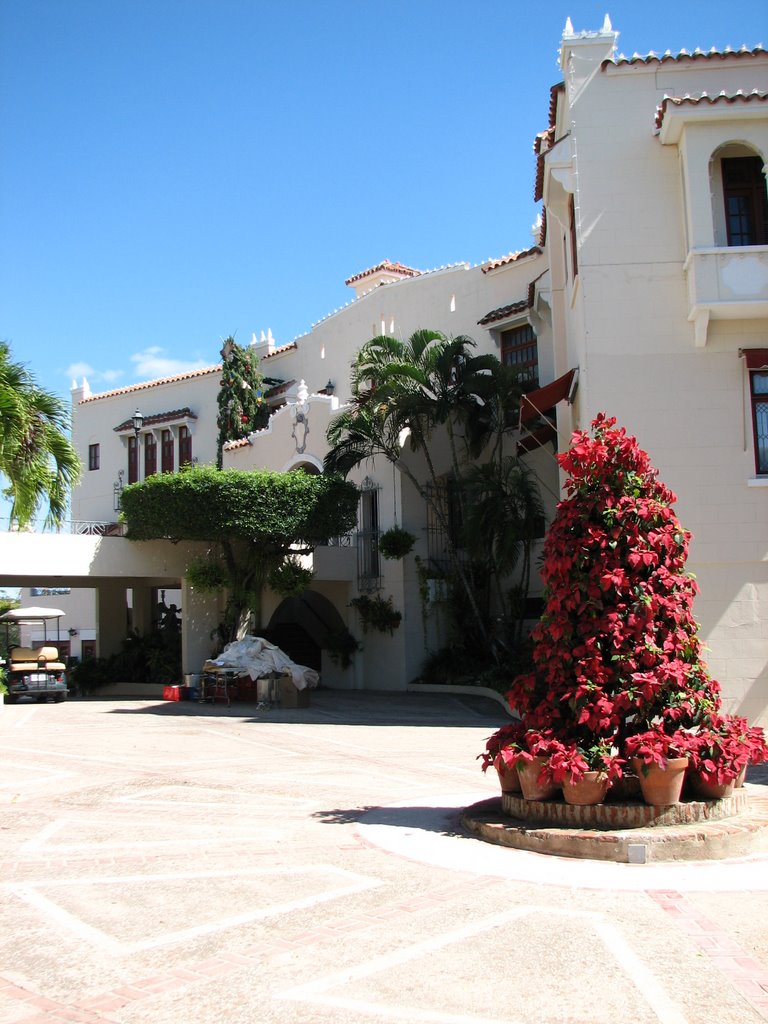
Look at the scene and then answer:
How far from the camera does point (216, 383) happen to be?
36.6 meters

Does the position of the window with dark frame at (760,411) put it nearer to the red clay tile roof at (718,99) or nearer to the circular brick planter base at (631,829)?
the red clay tile roof at (718,99)

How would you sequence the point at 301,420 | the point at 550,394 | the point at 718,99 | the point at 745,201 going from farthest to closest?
the point at 301,420, the point at 550,394, the point at 745,201, the point at 718,99

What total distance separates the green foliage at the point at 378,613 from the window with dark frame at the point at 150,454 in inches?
627

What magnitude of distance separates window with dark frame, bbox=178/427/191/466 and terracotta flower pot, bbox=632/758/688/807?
31.4m

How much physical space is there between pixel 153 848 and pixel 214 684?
49.2ft

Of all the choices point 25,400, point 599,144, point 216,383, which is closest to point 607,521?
point 599,144

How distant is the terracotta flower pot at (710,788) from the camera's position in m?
7.61

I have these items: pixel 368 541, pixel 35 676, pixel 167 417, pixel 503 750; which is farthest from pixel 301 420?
pixel 503 750

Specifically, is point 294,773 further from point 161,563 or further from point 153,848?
point 161,563

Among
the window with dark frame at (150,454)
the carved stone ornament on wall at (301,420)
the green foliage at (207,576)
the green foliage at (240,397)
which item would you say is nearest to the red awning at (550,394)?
the green foliage at (207,576)

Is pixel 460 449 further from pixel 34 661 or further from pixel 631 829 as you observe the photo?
pixel 631 829

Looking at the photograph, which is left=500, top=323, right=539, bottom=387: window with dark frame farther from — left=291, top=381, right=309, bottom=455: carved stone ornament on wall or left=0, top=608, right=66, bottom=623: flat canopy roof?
left=0, top=608, right=66, bottom=623: flat canopy roof

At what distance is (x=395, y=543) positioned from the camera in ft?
79.1

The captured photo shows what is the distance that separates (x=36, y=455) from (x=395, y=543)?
29.8 feet
